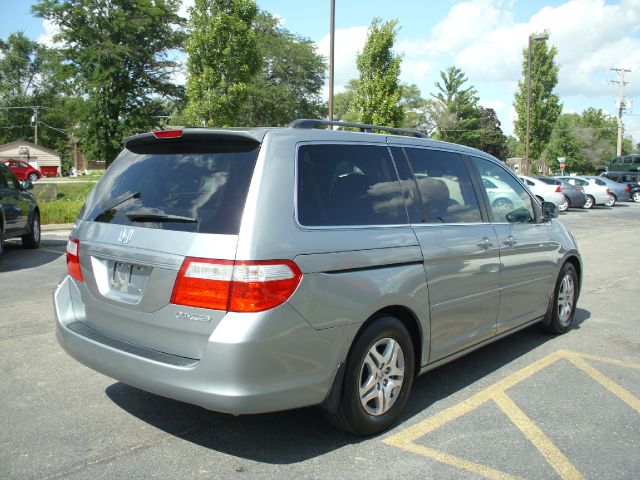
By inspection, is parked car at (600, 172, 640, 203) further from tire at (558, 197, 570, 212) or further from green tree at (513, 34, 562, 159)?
tire at (558, 197, 570, 212)

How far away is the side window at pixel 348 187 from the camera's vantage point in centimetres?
327

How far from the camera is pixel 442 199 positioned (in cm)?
420

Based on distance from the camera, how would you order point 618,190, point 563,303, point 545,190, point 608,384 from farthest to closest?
point 618,190
point 545,190
point 563,303
point 608,384

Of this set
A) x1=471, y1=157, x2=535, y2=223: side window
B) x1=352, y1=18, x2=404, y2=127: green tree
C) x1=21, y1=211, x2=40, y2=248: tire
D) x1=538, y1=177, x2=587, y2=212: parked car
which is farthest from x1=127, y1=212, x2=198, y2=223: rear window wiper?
x1=538, y1=177, x2=587, y2=212: parked car

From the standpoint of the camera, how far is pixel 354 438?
3.52 meters

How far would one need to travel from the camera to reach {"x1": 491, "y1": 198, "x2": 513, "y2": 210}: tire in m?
4.84

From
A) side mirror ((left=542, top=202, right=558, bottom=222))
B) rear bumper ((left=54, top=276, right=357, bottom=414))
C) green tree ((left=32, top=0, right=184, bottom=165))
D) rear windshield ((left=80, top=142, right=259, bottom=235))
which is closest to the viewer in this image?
rear bumper ((left=54, top=276, right=357, bottom=414))

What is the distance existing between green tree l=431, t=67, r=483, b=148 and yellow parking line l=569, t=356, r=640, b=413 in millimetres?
65647

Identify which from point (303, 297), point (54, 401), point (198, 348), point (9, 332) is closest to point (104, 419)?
point (54, 401)

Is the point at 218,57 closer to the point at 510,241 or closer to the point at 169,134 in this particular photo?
the point at 510,241

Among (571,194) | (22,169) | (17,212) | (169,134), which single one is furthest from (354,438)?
(22,169)

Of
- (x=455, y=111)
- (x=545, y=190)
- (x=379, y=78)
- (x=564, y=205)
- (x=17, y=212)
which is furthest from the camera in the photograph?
(x=455, y=111)

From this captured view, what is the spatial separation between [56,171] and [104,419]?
75.5 m

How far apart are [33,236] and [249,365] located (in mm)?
10150
